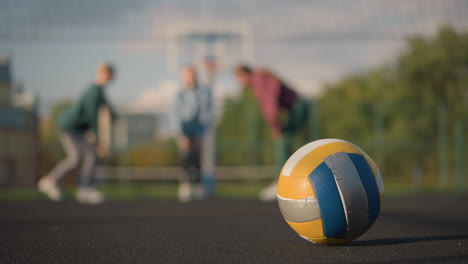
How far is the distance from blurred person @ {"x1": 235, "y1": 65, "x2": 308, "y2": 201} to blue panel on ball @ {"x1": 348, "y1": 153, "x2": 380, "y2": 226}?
4.98 metres

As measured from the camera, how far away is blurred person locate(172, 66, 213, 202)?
9.97 m

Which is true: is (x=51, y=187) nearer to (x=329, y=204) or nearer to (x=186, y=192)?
(x=186, y=192)

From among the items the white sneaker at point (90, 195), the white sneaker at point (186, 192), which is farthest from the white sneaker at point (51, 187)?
the white sneaker at point (186, 192)

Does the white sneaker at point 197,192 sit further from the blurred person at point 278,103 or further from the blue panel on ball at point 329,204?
the blue panel on ball at point 329,204

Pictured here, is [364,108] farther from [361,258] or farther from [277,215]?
[361,258]

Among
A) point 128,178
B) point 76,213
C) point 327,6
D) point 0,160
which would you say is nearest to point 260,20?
point 327,6

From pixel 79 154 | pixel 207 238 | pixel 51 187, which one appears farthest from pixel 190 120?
pixel 207 238

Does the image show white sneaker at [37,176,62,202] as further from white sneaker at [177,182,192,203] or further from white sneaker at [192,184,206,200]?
white sneaker at [192,184,206,200]

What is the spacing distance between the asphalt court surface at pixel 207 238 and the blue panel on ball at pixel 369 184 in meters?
0.25

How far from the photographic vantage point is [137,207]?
8.62 m

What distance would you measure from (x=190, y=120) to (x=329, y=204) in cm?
632

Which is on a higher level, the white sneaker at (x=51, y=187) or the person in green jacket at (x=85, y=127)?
the person in green jacket at (x=85, y=127)

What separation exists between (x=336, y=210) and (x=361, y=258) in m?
0.42

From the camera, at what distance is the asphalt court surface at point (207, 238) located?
12.0 feet
